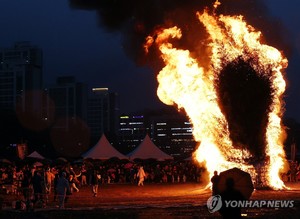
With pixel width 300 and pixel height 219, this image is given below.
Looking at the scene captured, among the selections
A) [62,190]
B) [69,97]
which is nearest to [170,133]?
[69,97]

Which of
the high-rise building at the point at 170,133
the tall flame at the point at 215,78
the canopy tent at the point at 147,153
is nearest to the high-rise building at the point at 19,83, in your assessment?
the high-rise building at the point at 170,133

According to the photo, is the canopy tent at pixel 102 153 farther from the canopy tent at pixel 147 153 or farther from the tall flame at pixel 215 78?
the tall flame at pixel 215 78

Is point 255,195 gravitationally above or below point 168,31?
below

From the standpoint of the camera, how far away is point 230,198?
10258mm

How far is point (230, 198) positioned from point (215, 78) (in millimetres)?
20376

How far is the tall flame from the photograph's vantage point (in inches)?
1187

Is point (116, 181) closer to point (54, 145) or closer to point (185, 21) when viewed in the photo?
point (185, 21)

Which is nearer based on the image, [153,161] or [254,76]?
[254,76]

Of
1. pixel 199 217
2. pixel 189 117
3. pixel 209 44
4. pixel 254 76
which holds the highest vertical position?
pixel 209 44

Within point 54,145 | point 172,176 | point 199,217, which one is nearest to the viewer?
point 199,217

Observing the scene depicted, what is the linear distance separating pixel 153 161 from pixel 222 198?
34531 millimetres

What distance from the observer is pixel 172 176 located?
41.5 m

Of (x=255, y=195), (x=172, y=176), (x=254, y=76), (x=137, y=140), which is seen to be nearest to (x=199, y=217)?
(x=255, y=195)

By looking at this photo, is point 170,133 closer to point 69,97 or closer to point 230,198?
point 69,97
